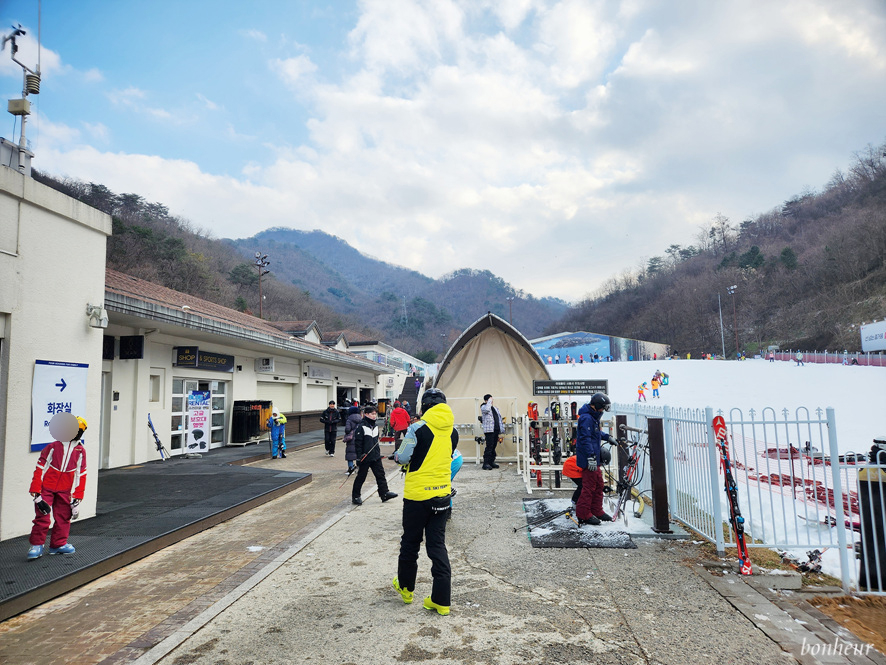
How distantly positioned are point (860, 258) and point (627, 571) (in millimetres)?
77575

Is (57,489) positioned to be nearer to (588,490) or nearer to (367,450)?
(367,450)

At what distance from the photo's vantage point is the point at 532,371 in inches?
595

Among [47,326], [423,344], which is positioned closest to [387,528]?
[47,326]

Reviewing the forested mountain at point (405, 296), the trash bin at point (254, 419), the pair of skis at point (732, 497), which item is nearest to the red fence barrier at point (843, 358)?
the pair of skis at point (732, 497)

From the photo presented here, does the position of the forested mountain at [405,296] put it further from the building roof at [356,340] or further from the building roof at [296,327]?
the building roof at [296,327]

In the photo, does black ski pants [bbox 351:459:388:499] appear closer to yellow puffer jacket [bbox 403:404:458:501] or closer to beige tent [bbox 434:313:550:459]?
yellow puffer jacket [bbox 403:404:458:501]

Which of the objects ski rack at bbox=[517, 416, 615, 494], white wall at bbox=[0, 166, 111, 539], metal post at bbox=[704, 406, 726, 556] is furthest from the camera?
ski rack at bbox=[517, 416, 615, 494]

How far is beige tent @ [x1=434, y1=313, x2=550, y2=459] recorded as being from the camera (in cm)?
1480

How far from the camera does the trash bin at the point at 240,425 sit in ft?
54.6

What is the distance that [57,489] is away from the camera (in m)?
5.21

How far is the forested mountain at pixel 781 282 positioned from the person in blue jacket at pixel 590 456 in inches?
2369

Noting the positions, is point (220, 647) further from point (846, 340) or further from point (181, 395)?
point (846, 340)

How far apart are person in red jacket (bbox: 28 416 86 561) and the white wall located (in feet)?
2.93

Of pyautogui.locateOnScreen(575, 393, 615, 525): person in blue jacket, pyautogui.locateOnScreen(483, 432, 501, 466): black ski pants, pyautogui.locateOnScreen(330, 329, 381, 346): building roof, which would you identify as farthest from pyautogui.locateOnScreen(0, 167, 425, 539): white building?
pyautogui.locateOnScreen(330, 329, 381, 346): building roof
